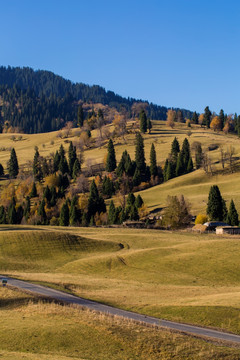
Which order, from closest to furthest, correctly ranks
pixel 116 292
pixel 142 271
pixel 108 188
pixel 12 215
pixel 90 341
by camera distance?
pixel 90 341 < pixel 116 292 < pixel 142 271 < pixel 12 215 < pixel 108 188

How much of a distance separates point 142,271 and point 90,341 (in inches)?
1207

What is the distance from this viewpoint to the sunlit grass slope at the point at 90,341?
21.2 metres

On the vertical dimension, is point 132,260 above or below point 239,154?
below

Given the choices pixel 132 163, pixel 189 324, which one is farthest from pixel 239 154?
pixel 189 324

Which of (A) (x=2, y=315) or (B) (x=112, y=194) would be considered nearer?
(A) (x=2, y=315)

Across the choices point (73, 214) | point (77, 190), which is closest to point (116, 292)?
point (73, 214)

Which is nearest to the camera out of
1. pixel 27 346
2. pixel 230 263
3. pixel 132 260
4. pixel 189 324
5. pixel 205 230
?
pixel 27 346

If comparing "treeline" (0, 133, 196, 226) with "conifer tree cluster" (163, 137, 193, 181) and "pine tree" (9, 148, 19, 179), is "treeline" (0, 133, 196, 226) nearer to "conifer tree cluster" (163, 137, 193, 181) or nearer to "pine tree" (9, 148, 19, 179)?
"pine tree" (9, 148, 19, 179)

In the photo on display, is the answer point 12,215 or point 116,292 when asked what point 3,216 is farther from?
point 116,292

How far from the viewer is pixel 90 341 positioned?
23156mm

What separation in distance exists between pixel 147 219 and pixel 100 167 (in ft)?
228

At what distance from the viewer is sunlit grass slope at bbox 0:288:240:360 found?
834 inches

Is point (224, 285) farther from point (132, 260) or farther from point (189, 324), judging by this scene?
point (189, 324)

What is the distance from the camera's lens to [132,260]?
58.4 metres
